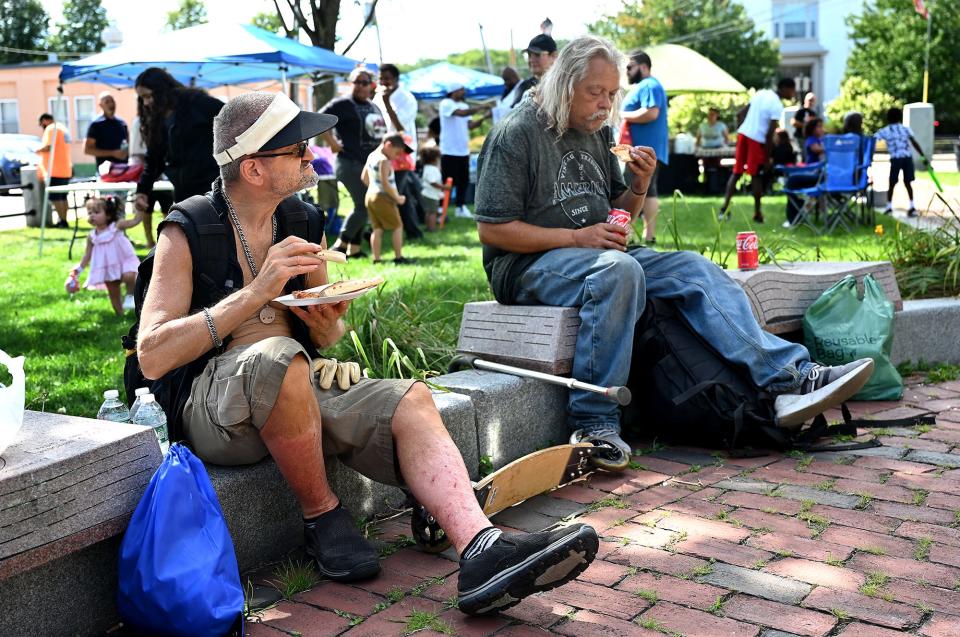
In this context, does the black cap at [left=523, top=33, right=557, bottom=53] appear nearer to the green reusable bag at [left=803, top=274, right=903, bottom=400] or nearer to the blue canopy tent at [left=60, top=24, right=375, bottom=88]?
the green reusable bag at [left=803, top=274, right=903, bottom=400]

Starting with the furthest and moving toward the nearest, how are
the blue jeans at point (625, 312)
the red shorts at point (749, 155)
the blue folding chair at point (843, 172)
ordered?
the red shorts at point (749, 155)
the blue folding chair at point (843, 172)
the blue jeans at point (625, 312)

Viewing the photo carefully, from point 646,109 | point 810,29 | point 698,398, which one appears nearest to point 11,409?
point 698,398

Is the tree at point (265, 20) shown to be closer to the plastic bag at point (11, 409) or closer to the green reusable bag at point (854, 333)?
the green reusable bag at point (854, 333)

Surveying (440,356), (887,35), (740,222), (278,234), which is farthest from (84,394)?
(887,35)

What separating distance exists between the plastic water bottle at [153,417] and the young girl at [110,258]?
168 inches

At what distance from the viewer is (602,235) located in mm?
4438

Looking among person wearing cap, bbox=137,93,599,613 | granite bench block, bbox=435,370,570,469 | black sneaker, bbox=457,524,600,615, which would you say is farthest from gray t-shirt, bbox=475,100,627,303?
black sneaker, bbox=457,524,600,615

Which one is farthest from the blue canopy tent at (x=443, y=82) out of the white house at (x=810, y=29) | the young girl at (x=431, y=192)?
the white house at (x=810, y=29)

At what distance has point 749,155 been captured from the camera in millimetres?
12906

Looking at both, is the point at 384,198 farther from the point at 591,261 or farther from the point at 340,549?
the point at 340,549

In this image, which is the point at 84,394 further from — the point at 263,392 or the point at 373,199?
the point at 373,199

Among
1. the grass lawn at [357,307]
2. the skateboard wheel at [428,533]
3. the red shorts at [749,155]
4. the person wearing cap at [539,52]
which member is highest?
the person wearing cap at [539,52]

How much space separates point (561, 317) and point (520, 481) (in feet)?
3.15

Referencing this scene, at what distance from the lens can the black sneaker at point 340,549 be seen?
10.1ft
